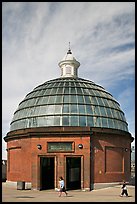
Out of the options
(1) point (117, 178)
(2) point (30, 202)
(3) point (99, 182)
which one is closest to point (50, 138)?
(3) point (99, 182)

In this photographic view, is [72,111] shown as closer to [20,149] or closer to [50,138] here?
[50,138]

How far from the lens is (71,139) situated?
28734mm

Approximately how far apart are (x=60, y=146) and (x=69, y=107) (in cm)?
480

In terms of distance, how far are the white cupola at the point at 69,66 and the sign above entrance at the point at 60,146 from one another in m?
12.7

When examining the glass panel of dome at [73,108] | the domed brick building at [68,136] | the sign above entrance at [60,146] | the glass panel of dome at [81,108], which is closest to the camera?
the sign above entrance at [60,146]

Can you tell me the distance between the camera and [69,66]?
130ft

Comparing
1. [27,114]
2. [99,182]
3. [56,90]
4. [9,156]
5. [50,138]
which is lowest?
[99,182]

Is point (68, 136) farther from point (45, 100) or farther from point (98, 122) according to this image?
point (45, 100)

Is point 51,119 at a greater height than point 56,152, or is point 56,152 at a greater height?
point 51,119

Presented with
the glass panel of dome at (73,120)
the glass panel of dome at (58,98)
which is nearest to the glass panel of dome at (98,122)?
the glass panel of dome at (73,120)

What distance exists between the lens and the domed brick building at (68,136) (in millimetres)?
28609

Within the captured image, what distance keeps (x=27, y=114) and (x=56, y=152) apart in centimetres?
685

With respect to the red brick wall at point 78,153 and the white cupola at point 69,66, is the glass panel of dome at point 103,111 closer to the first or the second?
the red brick wall at point 78,153

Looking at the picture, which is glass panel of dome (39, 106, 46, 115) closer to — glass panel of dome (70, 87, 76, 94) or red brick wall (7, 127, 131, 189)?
red brick wall (7, 127, 131, 189)
